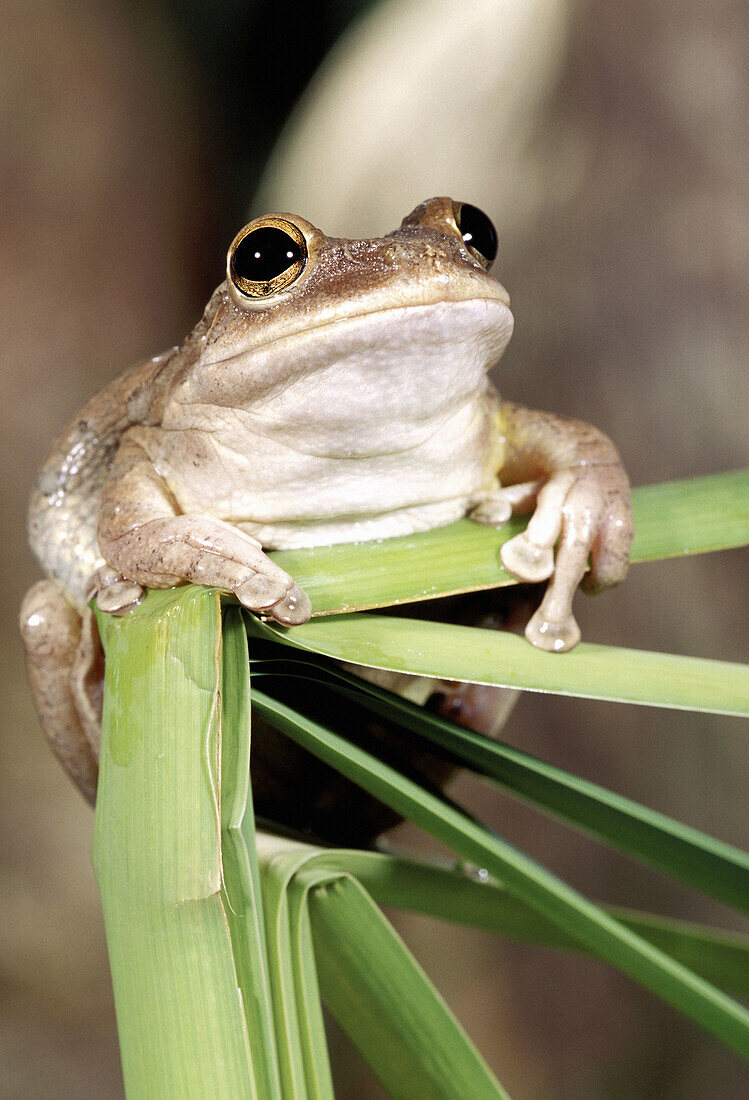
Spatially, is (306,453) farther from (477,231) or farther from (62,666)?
(62,666)

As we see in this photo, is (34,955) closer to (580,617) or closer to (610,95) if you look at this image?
(580,617)

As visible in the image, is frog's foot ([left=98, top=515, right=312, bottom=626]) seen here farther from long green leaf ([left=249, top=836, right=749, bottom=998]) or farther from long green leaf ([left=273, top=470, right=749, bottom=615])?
long green leaf ([left=249, top=836, right=749, bottom=998])

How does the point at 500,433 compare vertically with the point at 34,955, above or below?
above

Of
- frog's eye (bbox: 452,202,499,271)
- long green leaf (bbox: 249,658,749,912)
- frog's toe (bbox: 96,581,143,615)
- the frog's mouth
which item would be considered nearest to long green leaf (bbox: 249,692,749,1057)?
long green leaf (bbox: 249,658,749,912)

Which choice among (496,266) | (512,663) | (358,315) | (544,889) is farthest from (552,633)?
(496,266)

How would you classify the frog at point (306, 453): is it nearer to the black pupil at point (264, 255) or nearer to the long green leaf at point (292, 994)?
the black pupil at point (264, 255)

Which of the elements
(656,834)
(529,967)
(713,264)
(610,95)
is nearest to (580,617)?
(713,264)

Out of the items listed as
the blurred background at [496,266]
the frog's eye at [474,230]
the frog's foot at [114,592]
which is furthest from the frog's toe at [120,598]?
the blurred background at [496,266]
